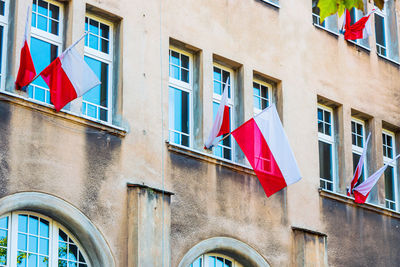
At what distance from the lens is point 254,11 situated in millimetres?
19641

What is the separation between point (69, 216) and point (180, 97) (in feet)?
12.1

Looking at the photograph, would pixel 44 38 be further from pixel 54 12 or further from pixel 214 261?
pixel 214 261

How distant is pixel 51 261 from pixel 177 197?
8.69ft

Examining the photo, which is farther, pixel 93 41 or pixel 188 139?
pixel 188 139

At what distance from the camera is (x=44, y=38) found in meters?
16.0

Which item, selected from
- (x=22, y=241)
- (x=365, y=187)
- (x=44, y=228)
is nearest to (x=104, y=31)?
(x=44, y=228)

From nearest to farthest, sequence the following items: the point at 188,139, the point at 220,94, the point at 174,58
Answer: the point at 188,139
the point at 174,58
the point at 220,94

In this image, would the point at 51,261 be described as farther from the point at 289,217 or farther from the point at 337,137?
the point at 337,137

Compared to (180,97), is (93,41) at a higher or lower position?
higher

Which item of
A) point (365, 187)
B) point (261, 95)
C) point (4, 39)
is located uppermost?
point (261, 95)

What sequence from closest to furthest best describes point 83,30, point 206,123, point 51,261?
point 51,261 → point 83,30 → point 206,123

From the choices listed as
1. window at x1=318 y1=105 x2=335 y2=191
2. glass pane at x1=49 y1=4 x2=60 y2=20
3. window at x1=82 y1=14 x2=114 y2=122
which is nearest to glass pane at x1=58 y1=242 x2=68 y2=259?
window at x1=82 y1=14 x2=114 y2=122

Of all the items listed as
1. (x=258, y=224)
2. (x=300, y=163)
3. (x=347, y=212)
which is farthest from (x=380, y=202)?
(x=258, y=224)

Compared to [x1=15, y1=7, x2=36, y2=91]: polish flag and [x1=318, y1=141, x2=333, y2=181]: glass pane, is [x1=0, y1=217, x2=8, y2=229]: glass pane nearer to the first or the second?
[x1=15, y1=7, x2=36, y2=91]: polish flag
